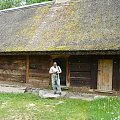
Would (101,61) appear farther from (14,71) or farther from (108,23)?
(14,71)

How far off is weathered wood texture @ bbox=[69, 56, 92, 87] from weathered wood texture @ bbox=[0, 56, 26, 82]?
126 inches

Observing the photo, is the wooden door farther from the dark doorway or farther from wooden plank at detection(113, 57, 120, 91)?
the dark doorway

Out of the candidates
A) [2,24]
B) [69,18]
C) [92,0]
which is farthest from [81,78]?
[2,24]

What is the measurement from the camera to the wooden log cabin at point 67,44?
14.3 metres

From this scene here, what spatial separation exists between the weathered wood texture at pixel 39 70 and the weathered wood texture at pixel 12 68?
59cm

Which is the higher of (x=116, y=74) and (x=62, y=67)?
(x=62, y=67)

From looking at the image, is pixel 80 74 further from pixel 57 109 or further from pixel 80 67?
pixel 57 109

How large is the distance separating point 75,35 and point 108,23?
5.84 feet

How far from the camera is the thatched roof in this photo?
1453 cm

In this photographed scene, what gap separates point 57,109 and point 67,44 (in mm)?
4229

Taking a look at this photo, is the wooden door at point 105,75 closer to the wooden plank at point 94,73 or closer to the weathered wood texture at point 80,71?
the wooden plank at point 94,73

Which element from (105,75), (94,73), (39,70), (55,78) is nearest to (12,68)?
(39,70)

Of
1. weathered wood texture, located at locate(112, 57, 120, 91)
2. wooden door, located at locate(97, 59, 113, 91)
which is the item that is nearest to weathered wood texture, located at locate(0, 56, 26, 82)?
wooden door, located at locate(97, 59, 113, 91)

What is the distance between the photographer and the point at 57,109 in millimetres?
11766
